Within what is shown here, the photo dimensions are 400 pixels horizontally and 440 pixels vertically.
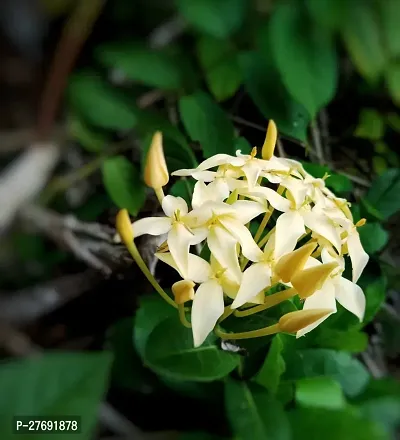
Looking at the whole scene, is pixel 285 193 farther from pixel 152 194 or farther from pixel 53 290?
pixel 53 290

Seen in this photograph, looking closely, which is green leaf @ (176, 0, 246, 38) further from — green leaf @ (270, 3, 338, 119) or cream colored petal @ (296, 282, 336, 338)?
cream colored petal @ (296, 282, 336, 338)

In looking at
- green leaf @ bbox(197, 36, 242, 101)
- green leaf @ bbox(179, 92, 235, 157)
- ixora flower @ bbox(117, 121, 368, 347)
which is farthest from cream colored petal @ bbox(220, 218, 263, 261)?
green leaf @ bbox(197, 36, 242, 101)

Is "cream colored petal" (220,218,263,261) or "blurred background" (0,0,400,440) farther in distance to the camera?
"blurred background" (0,0,400,440)

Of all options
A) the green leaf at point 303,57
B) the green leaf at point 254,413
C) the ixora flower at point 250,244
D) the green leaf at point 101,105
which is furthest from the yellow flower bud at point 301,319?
the green leaf at point 101,105

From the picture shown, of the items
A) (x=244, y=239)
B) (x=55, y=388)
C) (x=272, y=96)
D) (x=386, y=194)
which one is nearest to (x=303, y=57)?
(x=272, y=96)

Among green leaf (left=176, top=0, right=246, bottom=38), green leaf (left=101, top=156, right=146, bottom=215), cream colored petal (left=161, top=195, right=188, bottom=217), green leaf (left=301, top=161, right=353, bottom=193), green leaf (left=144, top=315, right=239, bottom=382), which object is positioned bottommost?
green leaf (left=144, top=315, right=239, bottom=382)

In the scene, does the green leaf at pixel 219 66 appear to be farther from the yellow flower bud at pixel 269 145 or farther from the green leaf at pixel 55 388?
the green leaf at pixel 55 388
